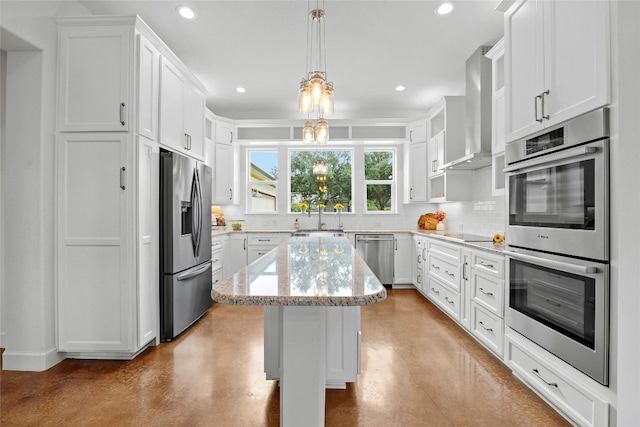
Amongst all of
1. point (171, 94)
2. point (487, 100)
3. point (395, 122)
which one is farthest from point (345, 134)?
point (171, 94)

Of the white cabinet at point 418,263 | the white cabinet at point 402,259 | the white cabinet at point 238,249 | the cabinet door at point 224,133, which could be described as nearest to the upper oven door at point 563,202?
the white cabinet at point 418,263

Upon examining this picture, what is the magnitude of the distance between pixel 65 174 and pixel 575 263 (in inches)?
135

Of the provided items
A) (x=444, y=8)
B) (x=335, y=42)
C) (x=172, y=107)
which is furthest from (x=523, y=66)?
(x=172, y=107)

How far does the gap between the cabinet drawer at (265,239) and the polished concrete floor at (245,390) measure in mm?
2123

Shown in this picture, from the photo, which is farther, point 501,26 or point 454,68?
point 454,68

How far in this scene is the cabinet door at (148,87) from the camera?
2506 millimetres

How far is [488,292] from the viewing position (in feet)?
8.59

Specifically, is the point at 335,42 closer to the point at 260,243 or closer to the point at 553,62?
the point at 553,62

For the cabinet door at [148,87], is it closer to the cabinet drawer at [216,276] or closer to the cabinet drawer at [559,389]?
the cabinet drawer at [216,276]

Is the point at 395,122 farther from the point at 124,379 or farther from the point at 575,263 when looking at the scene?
the point at 124,379

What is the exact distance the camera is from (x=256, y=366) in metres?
2.38

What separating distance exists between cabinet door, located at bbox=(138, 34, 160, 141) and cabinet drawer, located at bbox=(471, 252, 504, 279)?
297cm

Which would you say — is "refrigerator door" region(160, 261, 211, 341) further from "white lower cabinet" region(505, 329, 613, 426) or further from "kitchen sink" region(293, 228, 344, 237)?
"white lower cabinet" region(505, 329, 613, 426)

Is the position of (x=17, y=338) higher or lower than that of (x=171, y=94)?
lower
